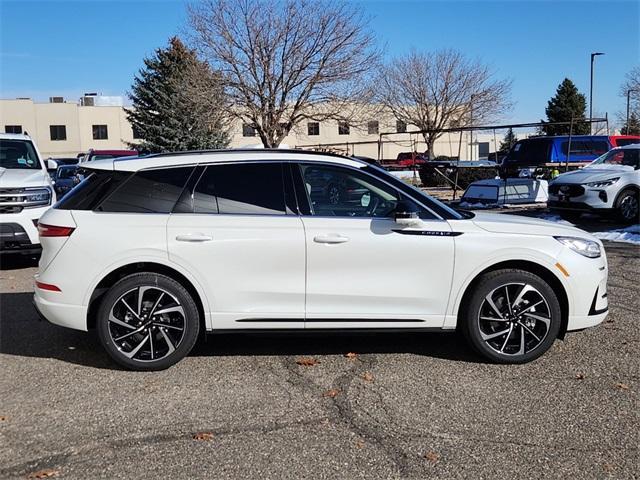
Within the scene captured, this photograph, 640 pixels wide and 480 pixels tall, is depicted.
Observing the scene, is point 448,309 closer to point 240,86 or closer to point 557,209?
point 557,209

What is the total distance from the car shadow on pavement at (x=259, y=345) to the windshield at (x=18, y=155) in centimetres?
513

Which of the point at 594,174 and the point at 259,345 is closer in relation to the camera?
the point at 259,345

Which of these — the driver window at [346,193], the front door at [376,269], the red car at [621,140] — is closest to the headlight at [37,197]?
the driver window at [346,193]

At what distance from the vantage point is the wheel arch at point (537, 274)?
4.87 m

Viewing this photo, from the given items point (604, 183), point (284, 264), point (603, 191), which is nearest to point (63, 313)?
point (284, 264)

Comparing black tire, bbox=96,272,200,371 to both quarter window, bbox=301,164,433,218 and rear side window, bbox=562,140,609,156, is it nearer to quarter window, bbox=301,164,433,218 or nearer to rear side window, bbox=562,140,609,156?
quarter window, bbox=301,164,433,218

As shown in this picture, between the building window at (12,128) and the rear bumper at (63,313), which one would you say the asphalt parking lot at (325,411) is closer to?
the rear bumper at (63,313)

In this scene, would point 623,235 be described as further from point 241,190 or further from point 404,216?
point 241,190

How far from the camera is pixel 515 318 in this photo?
190 inches

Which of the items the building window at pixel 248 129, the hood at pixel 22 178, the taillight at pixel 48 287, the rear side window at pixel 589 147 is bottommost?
the taillight at pixel 48 287

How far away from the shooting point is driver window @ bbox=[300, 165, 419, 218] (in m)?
4.89

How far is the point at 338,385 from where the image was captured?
14.8 ft

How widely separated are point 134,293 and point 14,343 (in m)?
1.70

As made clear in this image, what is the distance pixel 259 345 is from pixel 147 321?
1.09 meters
